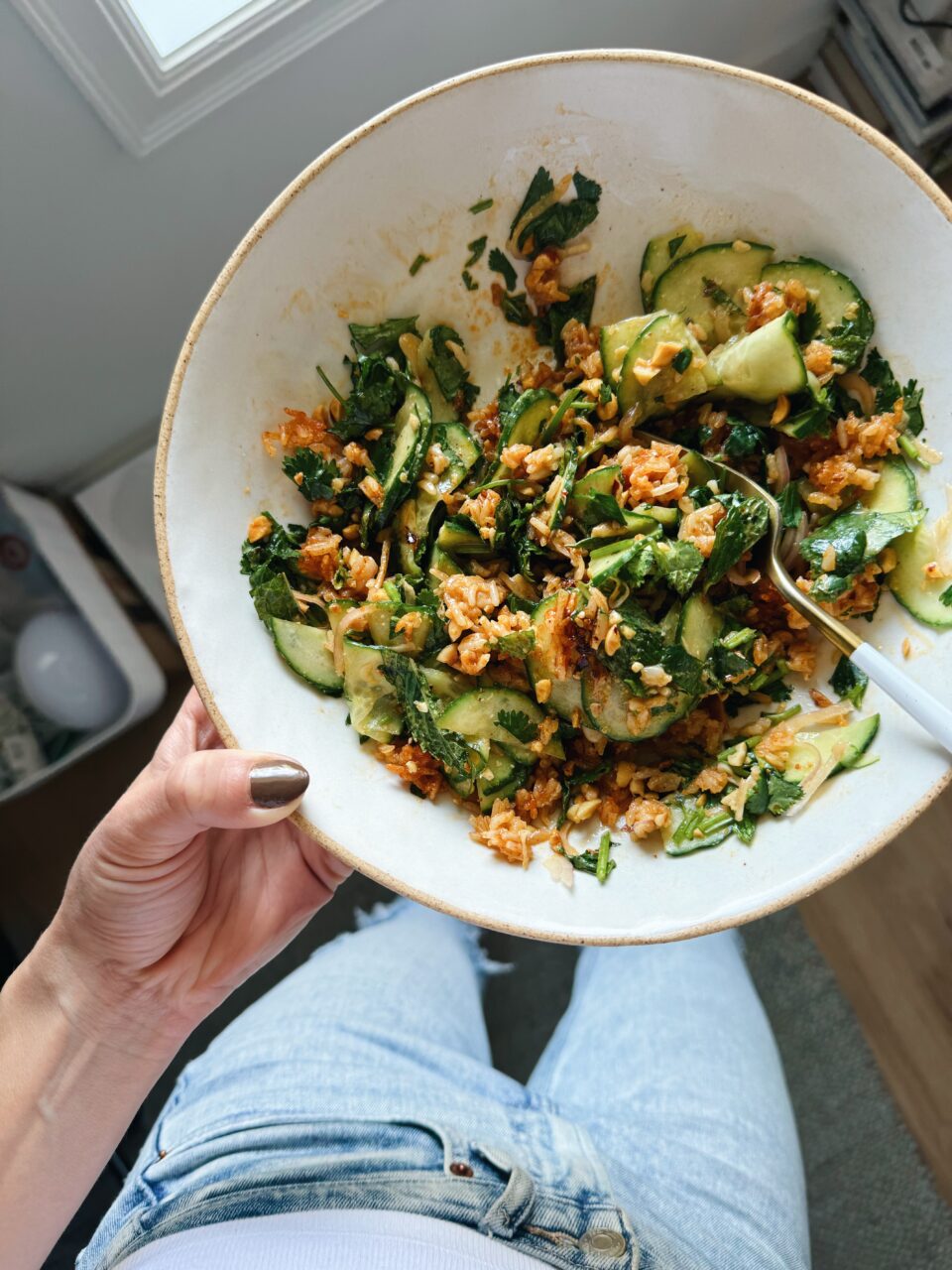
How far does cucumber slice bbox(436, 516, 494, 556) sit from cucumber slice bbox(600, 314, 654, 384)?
278 millimetres

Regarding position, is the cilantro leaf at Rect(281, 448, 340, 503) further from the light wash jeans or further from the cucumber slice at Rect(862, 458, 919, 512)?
the light wash jeans

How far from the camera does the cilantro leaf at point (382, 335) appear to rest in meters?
1.26

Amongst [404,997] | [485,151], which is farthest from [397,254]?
[404,997]

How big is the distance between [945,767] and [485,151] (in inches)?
37.4

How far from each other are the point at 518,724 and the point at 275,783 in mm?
321

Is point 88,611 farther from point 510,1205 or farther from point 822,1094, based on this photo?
point 822,1094

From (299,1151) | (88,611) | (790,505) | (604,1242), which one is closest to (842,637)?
(790,505)

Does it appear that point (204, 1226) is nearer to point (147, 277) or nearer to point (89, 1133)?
point (89, 1133)

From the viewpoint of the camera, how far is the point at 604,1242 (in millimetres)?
1333

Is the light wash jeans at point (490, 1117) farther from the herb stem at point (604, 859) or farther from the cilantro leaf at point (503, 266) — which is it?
the cilantro leaf at point (503, 266)

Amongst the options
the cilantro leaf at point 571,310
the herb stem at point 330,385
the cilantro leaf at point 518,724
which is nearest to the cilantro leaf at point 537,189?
the cilantro leaf at point 571,310

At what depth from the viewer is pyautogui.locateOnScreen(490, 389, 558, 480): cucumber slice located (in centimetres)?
125

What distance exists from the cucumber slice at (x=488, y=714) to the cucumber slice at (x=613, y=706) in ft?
0.26

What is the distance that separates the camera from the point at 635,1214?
1440mm
